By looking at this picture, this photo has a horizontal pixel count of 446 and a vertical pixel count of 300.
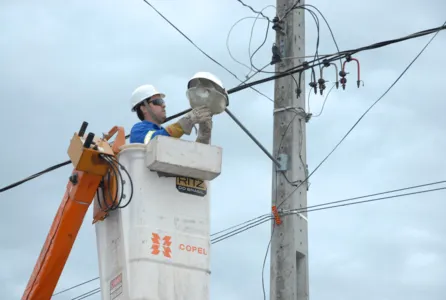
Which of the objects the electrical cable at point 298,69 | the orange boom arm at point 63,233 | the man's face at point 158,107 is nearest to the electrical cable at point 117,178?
the orange boom arm at point 63,233

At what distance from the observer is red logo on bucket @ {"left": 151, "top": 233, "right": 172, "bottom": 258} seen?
24.1ft

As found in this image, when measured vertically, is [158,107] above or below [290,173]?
below

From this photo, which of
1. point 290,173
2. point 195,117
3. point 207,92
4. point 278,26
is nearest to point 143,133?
point 195,117

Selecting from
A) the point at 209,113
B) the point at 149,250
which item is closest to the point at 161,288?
the point at 149,250

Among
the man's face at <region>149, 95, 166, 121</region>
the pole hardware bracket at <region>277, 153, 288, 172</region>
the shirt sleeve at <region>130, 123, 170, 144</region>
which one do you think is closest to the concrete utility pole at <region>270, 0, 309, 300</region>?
the pole hardware bracket at <region>277, 153, 288, 172</region>

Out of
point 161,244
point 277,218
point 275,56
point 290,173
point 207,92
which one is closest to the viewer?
point 161,244

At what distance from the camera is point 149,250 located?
24.0 feet

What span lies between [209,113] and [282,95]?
4029mm

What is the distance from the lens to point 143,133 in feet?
26.3

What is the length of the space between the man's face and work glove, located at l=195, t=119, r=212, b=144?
2.19 feet

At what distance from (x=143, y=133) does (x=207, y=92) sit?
0.61 meters

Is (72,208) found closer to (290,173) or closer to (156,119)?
(156,119)

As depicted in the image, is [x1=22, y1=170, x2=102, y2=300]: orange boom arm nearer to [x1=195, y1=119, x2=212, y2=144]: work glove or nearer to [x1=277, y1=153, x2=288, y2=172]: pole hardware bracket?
[x1=195, y1=119, x2=212, y2=144]: work glove

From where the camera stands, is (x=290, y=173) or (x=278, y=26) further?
(x=278, y=26)
